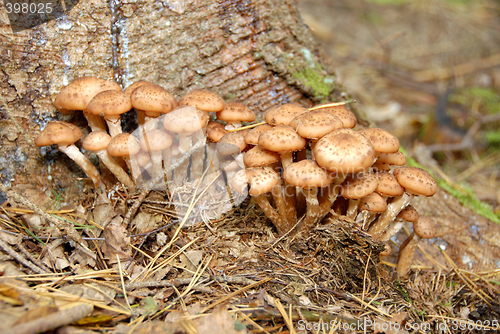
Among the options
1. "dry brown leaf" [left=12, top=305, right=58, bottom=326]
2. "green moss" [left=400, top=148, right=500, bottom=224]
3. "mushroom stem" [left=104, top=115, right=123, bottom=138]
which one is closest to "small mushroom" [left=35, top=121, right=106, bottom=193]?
"mushroom stem" [left=104, top=115, right=123, bottom=138]

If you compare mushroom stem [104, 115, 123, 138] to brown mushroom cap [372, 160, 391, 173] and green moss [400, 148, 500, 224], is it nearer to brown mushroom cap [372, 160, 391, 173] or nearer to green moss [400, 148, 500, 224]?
brown mushroom cap [372, 160, 391, 173]

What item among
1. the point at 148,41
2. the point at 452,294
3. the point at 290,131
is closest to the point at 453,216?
the point at 452,294

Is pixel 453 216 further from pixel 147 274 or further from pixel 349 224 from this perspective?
pixel 147 274

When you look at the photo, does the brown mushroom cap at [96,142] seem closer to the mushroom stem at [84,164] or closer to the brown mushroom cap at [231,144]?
the mushroom stem at [84,164]

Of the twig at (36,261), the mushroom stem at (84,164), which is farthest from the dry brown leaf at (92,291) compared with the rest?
the mushroom stem at (84,164)

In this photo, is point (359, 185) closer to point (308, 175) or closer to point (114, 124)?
point (308, 175)

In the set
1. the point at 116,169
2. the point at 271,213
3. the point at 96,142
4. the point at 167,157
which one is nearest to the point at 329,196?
the point at 271,213
